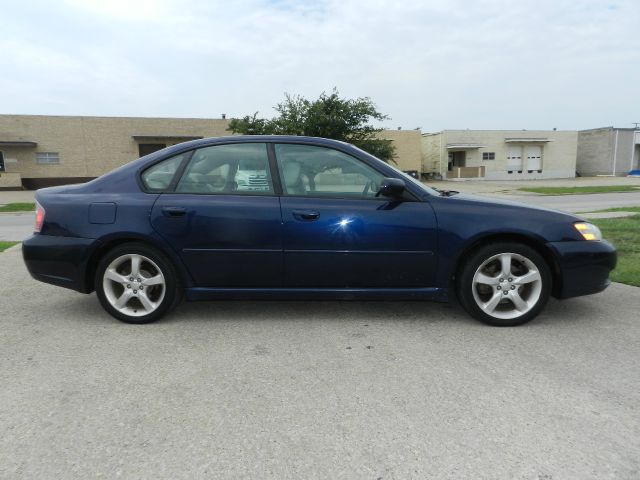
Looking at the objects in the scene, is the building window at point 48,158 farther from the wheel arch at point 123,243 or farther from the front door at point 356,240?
the front door at point 356,240

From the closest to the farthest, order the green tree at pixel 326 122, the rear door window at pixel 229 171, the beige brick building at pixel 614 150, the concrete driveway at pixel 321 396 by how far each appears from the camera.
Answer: the concrete driveway at pixel 321 396
the rear door window at pixel 229 171
the green tree at pixel 326 122
the beige brick building at pixel 614 150

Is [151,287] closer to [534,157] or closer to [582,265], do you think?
[582,265]

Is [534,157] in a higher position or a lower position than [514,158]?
higher

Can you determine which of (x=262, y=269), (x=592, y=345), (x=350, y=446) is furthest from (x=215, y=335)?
(x=592, y=345)

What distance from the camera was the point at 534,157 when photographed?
47.4 m

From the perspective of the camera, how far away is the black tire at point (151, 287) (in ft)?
12.3

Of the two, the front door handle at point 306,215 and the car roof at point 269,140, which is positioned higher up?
the car roof at point 269,140

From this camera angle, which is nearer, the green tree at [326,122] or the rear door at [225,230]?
the rear door at [225,230]

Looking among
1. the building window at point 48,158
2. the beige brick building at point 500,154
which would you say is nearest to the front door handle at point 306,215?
the building window at point 48,158

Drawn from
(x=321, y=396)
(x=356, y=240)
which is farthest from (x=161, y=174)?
(x=321, y=396)

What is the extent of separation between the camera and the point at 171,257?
3.76 m

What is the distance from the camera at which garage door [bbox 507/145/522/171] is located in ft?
152

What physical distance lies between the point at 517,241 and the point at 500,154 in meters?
46.3

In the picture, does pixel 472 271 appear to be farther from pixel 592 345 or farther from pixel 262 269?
pixel 262 269
